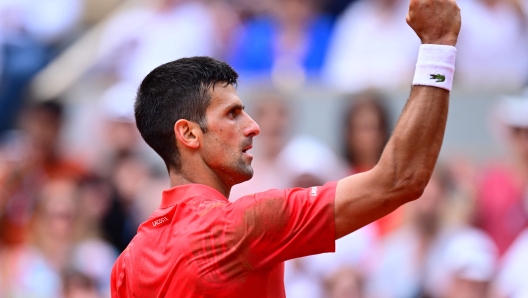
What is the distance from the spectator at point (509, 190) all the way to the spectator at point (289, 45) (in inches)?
85.2

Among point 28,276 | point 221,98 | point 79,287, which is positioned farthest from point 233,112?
point 28,276

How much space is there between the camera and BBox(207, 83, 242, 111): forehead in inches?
126

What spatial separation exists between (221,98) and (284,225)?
0.66 meters

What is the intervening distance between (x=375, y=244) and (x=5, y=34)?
519cm

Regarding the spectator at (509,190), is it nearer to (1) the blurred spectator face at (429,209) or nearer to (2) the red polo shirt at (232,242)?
(1) the blurred spectator face at (429,209)

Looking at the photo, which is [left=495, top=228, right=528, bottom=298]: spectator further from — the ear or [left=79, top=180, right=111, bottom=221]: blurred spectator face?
[left=79, top=180, right=111, bottom=221]: blurred spectator face

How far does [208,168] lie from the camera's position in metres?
3.24

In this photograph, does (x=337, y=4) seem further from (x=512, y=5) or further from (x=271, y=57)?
(x=512, y=5)

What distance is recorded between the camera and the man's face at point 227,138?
3.18m

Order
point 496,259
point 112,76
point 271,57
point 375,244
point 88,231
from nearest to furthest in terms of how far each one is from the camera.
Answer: point 496,259 → point 375,244 → point 88,231 → point 271,57 → point 112,76

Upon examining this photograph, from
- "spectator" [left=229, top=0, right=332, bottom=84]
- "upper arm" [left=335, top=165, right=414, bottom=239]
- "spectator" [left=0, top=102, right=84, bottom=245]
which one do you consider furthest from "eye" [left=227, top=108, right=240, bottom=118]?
"spectator" [left=0, top=102, right=84, bottom=245]

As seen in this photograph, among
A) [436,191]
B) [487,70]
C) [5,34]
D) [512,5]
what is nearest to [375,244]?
[436,191]

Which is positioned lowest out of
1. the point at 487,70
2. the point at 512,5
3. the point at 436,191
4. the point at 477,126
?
the point at 436,191

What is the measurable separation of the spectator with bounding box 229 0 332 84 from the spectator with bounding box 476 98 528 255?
7.10 ft
